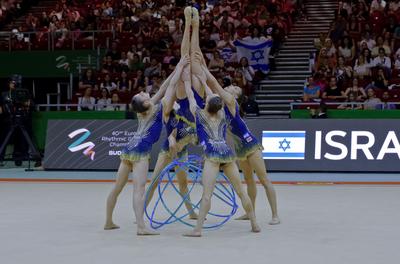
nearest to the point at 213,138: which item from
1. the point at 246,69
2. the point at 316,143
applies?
the point at 316,143

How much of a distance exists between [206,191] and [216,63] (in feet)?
41.8

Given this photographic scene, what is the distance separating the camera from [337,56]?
64.8 feet

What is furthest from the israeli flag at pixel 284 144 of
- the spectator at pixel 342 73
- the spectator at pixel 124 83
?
the spectator at pixel 124 83

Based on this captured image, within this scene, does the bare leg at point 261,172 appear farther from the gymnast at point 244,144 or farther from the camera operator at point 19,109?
the camera operator at point 19,109

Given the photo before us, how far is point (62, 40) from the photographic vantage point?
24.1 meters

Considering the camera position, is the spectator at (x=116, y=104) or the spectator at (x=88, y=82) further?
the spectator at (x=88, y=82)

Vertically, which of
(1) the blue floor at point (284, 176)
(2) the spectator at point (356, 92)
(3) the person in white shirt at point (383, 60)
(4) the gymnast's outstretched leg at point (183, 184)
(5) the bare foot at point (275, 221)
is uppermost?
(3) the person in white shirt at point (383, 60)

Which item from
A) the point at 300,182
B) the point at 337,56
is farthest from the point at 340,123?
the point at 337,56

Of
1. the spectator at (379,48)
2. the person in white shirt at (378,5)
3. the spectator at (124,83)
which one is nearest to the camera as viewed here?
the spectator at (379,48)

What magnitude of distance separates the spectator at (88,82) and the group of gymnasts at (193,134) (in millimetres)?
12011

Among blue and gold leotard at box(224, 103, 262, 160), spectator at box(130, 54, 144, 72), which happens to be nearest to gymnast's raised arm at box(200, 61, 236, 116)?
blue and gold leotard at box(224, 103, 262, 160)

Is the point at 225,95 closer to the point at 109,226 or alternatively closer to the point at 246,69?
the point at 109,226

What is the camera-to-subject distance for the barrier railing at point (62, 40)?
2388cm

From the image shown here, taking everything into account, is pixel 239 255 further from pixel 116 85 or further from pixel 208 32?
pixel 208 32
